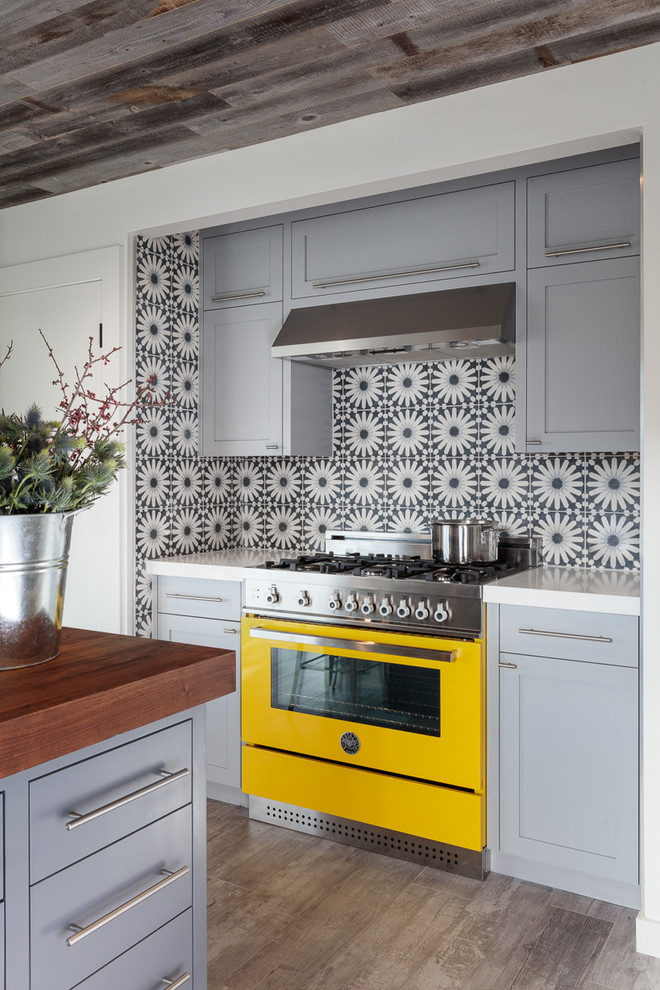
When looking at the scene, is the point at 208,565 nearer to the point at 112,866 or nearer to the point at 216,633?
the point at 216,633

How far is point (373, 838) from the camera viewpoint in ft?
9.09

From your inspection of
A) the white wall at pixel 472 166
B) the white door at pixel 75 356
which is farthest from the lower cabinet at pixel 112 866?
the white door at pixel 75 356

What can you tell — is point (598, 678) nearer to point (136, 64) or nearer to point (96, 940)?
point (96, 940)

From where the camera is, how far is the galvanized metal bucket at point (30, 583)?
4.23 feet

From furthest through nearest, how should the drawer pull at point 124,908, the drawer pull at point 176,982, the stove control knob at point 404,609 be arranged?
the stove control knob at point 404,609 < the drawer pull at point 176,982 < the drawer pull at point 124,908

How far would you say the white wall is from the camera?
84.7 inches

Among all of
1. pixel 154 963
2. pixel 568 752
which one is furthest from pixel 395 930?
pixel 154 963

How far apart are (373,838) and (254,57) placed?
2570 mm

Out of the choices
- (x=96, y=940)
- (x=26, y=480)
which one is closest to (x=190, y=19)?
(x=26, y=480)

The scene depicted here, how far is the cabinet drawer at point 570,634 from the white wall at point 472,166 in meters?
0.14

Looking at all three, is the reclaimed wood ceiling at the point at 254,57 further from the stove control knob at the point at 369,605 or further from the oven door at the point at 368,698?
the oven door at the point at 368,698

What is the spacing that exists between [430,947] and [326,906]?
367 mm

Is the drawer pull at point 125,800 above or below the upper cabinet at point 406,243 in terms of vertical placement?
below

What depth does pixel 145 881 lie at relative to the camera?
53.3 inches
